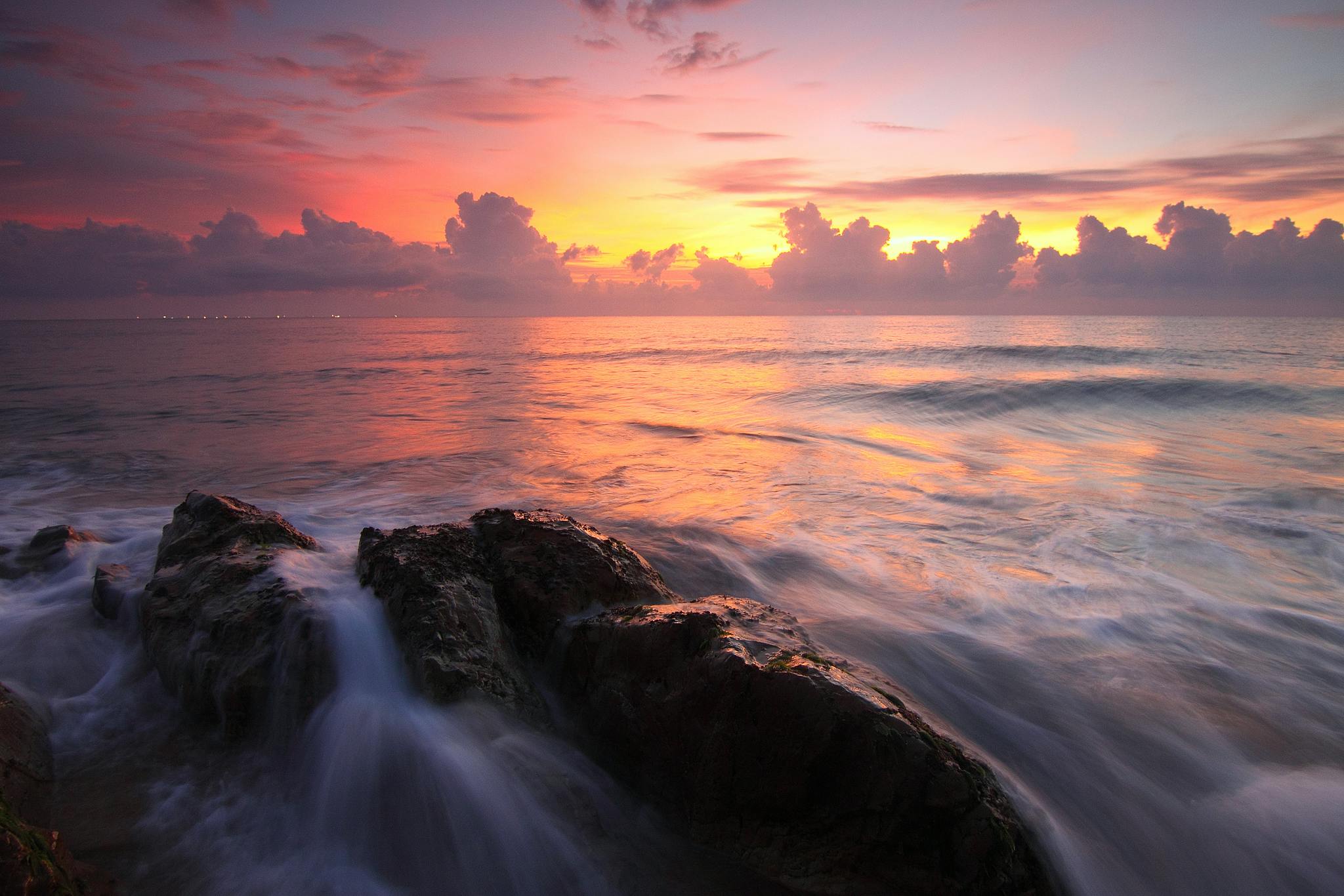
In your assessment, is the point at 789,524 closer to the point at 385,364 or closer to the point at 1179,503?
the point at 1179,503

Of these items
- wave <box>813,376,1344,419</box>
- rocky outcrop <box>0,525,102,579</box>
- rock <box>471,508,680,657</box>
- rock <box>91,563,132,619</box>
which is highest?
rock <box>471,508,680,657</box>

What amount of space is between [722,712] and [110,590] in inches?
181

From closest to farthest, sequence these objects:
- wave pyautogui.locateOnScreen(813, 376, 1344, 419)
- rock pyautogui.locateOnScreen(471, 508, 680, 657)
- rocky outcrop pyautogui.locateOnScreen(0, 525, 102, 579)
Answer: rock pyautogui.locateOnScreen(471, 508, 680, 657), rocky outcrop pyautogui.locateOnScreen(0, 525, 102, 579), wave pyautogui.locateOnScreen(813, 376, 1344, 419)

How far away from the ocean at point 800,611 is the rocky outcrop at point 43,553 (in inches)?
6.6

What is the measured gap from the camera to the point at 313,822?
2961 mm

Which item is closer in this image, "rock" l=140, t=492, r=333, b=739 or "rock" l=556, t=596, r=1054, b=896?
"rock" l=556, t=596, r=1054, b=896

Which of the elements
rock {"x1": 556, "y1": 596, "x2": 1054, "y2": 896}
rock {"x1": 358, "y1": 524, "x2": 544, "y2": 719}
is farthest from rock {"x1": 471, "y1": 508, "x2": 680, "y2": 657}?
rock {"x1": 556, "y1": 596, "x2": 1054, "y2": 896}

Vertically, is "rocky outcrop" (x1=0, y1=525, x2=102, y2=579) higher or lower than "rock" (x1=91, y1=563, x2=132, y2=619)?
lower

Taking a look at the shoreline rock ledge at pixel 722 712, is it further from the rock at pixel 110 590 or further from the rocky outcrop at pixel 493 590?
the rock at pixel 110 590

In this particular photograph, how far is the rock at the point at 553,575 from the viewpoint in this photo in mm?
3854

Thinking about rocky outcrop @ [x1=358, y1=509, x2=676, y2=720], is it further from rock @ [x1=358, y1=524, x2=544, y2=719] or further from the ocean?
the ocean

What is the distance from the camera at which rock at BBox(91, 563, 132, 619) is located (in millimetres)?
4637

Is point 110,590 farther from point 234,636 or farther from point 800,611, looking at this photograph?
point 800,611

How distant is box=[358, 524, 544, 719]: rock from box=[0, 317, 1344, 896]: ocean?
0.50 ft
